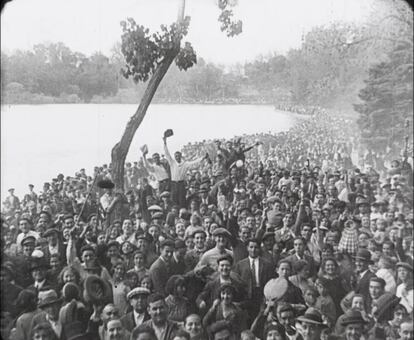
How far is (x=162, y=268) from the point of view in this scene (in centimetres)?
544

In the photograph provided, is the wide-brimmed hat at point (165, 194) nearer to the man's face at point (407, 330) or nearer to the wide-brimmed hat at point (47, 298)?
the wide-brimmed hat at point (47, 298)

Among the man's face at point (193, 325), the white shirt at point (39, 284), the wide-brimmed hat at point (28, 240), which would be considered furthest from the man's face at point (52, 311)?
the man's face at point (193, 325)

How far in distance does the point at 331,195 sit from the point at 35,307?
275 cm

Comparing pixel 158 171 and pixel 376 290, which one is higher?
pixel 158 171

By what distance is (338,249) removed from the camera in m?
5.23

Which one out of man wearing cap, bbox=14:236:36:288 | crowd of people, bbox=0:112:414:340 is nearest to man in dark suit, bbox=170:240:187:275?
crowd of people, bbox=0:112:414:340

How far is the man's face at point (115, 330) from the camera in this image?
5.27m

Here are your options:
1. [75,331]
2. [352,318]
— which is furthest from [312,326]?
[75,331]

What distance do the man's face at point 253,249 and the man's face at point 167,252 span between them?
27.3 inches

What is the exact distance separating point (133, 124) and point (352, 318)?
2538mm

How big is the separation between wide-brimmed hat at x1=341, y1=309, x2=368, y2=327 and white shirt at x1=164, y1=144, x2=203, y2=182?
1.86m

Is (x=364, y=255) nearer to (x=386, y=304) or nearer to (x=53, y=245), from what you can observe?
(x=386, y=304)

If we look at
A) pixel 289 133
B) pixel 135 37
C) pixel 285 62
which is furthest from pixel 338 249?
pixel 135 37

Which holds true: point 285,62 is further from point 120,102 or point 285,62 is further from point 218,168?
point 120,102
